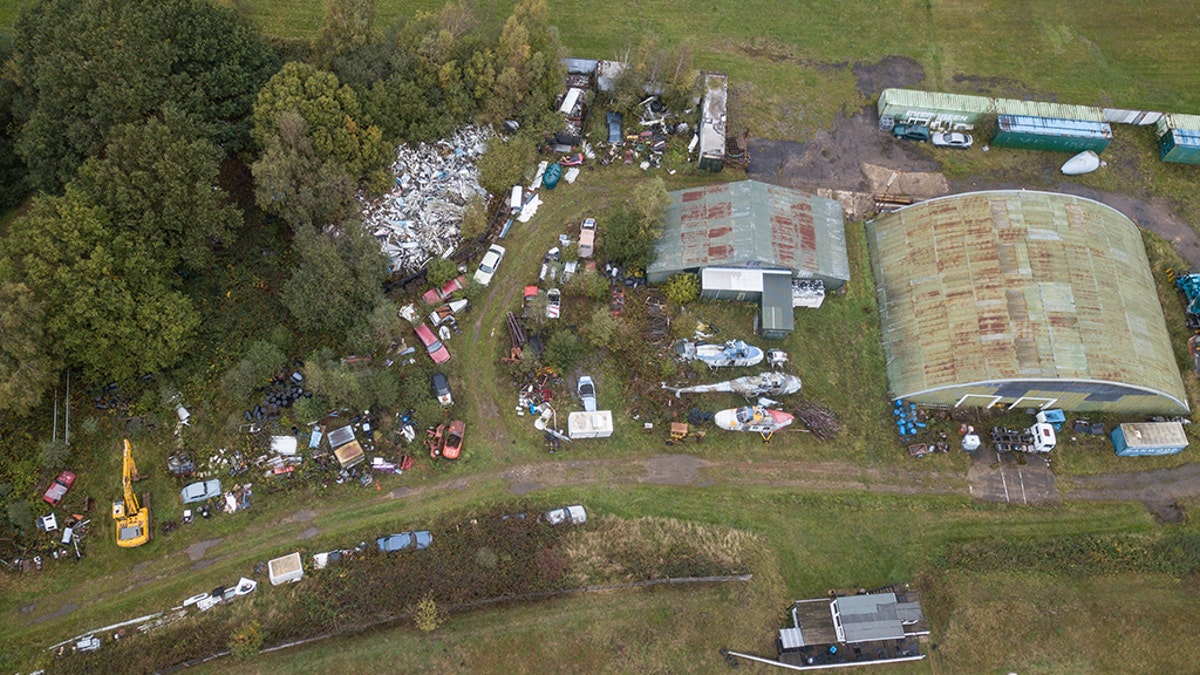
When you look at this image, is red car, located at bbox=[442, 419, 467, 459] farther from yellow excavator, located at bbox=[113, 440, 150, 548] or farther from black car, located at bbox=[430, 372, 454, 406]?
yellow excavator, located at bbox=[113, 440, 150, 548]

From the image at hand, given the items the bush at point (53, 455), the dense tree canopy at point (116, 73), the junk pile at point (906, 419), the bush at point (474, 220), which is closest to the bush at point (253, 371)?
the bush at point (53, 455)

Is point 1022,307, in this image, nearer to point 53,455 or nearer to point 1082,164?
point 1082,164

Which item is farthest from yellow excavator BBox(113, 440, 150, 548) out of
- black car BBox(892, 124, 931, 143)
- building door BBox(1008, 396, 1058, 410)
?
black car BBox(892, 124, 931, 143)

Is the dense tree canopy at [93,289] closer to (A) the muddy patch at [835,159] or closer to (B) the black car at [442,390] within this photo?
(B) the black car at [442,390]

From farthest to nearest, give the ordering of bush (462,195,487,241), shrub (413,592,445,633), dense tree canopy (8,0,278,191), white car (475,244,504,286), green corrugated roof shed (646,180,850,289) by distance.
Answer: white car (475,244,504,286) < bush (462,195,487,241) < green corrugated roof shed (646,180,850,289) < dense tree canopy (8,0,278,191) < shrub (413,592,445,633)

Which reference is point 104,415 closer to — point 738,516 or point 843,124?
point 738,516
